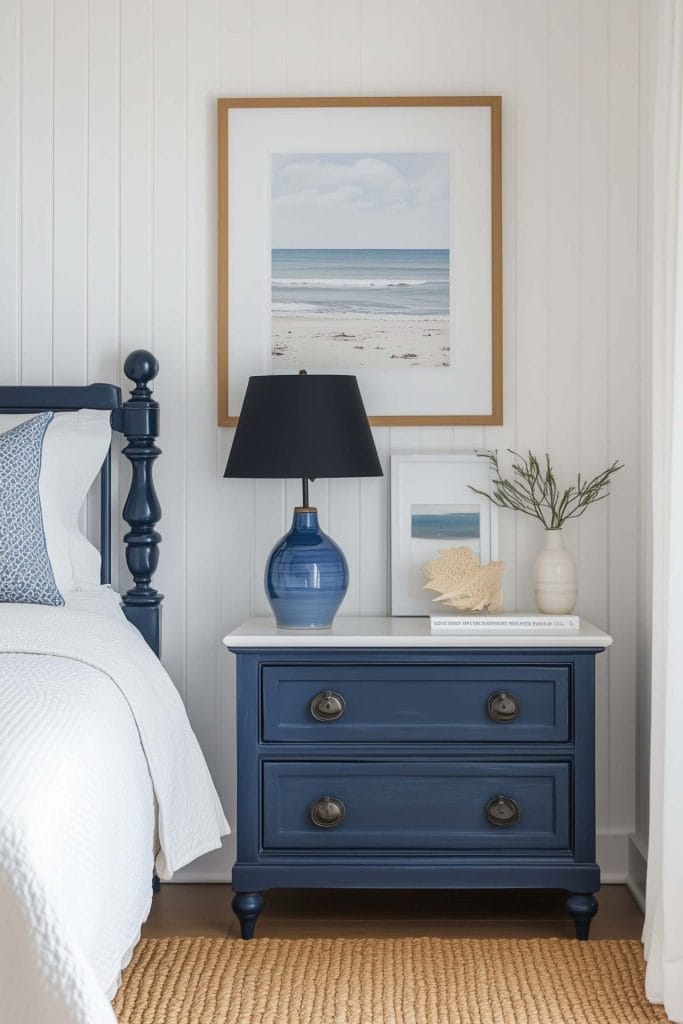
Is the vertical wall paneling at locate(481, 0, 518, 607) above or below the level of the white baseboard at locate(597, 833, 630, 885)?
above

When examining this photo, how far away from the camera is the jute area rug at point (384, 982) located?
1874 mm

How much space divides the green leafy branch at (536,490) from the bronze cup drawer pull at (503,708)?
533 millimetres

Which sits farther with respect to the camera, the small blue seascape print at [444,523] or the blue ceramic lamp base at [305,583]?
the small blue seascape print at [444,523]

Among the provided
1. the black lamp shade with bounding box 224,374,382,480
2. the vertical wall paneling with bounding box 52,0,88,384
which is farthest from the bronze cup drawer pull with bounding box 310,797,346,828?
the vertical wall paneling with bounding box 52,0,88,384

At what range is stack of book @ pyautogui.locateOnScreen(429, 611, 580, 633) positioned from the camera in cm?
225

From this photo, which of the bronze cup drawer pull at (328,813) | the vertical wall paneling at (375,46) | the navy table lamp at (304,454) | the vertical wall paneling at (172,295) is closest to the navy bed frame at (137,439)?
the vertical wall paneling at (172,295)

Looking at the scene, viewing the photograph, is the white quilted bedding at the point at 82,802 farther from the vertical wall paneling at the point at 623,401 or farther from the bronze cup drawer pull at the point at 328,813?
the vertical wall paneling at the point at 623,401

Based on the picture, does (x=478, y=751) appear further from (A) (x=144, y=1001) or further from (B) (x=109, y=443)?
(B) (x=109, y=443)

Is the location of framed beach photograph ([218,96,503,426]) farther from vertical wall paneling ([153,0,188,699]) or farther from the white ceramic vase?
the white ceramic vase

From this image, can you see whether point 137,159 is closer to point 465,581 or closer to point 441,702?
point 465,581

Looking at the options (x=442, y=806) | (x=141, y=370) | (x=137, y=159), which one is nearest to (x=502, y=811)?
(x=442, y=806)

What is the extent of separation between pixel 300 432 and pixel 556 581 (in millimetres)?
736

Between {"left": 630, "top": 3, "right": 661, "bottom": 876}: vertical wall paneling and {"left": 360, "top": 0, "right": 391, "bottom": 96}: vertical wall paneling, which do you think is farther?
{"left": 360, "top": 0, "right": 391, "bottom": 96}: vertical wall paneling

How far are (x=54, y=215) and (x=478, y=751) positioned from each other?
1.75 m
